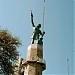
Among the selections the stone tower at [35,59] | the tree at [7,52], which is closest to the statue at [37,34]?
the stone tower at [35,59]

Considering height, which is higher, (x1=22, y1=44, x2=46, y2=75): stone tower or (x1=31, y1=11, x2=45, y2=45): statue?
(x1=31, y1=11, x2=45, y2=45): statue

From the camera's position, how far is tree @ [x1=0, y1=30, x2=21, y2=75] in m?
30.8

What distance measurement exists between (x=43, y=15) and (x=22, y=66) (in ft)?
24.0

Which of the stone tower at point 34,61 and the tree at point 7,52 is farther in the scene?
the stone tower at point 34,61

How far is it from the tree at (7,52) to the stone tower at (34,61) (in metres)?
2.53

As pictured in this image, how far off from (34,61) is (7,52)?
3.87 m

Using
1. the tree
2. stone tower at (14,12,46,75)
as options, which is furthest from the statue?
the tree

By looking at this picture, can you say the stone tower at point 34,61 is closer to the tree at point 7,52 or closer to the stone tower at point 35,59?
the stone tower at point 35,59

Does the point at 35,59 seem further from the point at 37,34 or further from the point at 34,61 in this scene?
Result: the point at 37,34

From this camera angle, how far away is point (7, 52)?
1224 inches

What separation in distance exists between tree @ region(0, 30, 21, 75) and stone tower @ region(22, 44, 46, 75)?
8.30 ft

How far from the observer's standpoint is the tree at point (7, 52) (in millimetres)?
30750

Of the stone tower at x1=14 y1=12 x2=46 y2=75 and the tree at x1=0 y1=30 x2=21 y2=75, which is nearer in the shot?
the tree at x1=0 y1=30 x2=21 y2=75

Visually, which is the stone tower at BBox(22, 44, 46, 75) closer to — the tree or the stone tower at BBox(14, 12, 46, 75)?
the stone tower at BBox(14, 12, 46, 75)
